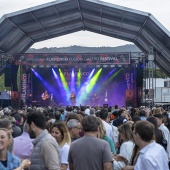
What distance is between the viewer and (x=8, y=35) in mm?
33812

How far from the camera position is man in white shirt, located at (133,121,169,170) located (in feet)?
18.3

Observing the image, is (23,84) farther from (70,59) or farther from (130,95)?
(130,95)

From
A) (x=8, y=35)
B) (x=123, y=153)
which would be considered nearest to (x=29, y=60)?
(x=8, y=35)

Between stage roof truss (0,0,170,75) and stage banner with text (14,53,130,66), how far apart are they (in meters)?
1.61

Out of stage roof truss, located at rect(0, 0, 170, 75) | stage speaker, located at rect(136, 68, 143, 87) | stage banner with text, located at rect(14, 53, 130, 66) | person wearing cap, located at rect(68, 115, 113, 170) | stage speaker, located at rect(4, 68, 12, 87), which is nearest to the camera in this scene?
person wearing cap, located at rect(68, 115, 113, 170)

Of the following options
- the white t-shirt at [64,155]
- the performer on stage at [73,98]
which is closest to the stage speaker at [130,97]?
the performer on stage at [73,98]

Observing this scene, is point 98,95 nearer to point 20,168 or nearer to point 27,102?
point 27,102

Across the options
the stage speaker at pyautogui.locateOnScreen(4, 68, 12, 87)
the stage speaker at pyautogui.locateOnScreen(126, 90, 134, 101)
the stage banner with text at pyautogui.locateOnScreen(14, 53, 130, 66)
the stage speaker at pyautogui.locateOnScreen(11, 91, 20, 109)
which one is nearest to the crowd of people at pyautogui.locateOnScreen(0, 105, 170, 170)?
the stage banner with text at pyautogui.locateOnScreen(14, 53, 130, 66)

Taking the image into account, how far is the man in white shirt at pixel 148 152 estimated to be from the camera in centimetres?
557

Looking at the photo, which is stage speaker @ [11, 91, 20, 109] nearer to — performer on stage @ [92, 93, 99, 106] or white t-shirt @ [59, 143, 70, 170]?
performer on stage @ [92, 93, 99, 106]

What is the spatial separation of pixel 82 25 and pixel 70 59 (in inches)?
188

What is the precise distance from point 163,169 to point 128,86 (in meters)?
32.0

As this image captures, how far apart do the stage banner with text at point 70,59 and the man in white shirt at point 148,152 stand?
1122 inches

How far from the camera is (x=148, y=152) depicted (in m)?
5.63
